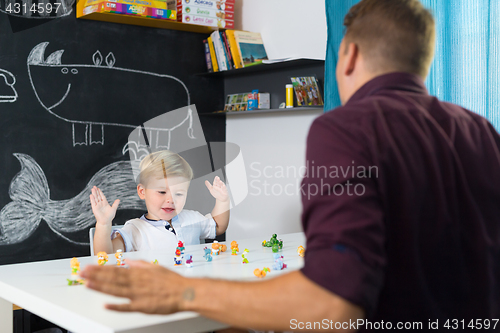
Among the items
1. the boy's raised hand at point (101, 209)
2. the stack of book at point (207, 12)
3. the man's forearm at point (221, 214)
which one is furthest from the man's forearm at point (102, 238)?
the stack of book at point (207, 12)

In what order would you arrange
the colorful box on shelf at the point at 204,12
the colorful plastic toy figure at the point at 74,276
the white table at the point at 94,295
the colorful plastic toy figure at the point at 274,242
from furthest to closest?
the colorful box on shelf at the point at 204,12 → the colorful plastic toy figure at the point at 274,242 → the colorful plastic toy figure at the point at 74,276 → the white table at the point at 94,295

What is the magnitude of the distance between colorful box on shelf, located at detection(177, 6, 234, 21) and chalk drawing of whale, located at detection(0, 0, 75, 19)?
0.75m

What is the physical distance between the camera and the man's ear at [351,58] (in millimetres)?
857

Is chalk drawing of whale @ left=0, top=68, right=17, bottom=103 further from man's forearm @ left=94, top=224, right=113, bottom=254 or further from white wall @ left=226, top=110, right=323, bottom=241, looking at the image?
white wall @ left=226, top=110, right=323, bottom=241

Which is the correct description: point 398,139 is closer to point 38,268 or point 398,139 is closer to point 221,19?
point 38,268

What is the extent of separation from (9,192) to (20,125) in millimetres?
428

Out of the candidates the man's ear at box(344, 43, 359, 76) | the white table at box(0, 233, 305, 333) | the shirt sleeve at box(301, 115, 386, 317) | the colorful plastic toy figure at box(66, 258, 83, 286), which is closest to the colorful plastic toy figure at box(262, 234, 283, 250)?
the white table at box(0, 233, 305, 333)

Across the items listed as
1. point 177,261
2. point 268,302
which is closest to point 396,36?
point 268,302

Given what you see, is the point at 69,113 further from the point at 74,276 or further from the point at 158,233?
the point at 74,276

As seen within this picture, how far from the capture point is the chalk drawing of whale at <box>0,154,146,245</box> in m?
3.11

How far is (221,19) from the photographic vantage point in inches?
148

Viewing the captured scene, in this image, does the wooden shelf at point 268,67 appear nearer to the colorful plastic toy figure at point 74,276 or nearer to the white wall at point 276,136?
the white wall at point 276,136

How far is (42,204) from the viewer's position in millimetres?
3221

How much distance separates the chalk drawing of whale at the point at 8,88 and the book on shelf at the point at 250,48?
1.53 m
